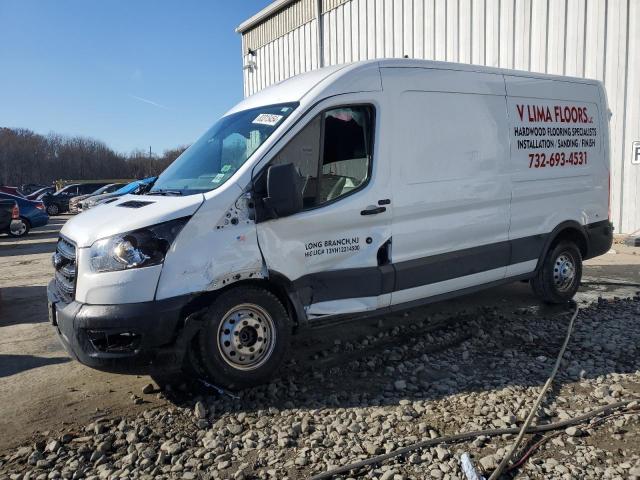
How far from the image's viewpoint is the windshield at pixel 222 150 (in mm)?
4262

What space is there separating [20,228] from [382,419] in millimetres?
17355

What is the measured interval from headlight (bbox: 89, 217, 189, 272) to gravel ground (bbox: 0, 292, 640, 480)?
3.58 ft

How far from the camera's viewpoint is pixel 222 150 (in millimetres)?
4633

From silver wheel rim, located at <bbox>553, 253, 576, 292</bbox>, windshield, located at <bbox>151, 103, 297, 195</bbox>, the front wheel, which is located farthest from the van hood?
the front wheel

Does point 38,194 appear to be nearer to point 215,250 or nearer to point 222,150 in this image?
point 222,150

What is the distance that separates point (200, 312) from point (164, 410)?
0.76m

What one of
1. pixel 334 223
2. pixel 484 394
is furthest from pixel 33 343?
pixel 484 394

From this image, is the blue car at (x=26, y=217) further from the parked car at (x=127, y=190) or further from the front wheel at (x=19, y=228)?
the parked car at (x=127, y=190)

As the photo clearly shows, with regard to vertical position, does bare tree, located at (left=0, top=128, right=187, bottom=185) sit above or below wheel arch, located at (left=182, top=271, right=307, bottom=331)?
above

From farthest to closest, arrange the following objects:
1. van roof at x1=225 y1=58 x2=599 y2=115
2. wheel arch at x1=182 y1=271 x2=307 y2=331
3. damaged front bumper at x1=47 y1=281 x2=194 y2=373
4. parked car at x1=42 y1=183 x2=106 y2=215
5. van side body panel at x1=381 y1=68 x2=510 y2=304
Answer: parked car at x1=42 y1=183 x2=106 y2=215, van side body panel at x1=381 y1=68 x2=510 y2=304, van roof at x1=225 y1=58 x2=599 y2=115, wheel arch at x1=182 y1=271 x2=307 y2=331, damaged front bumper at x1=47 y1=281 x2=194 y2=373

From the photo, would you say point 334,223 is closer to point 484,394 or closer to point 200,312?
point 200,312

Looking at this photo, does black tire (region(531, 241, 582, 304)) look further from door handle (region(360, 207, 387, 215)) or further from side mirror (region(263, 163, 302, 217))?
side mirror (region(263, 163, 302, 217))

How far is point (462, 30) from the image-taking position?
45.6 feet

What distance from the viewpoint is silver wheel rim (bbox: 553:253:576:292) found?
6.47 meters
